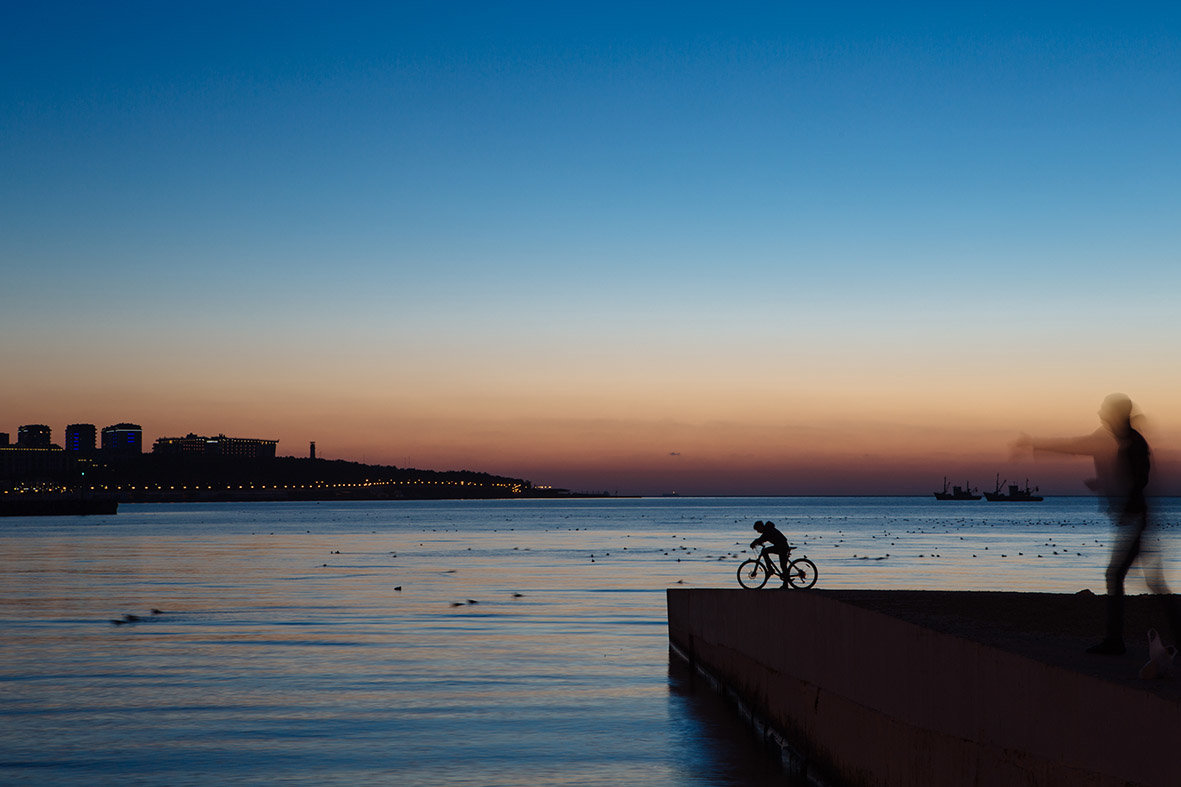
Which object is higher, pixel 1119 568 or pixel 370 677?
pixel 1119 568

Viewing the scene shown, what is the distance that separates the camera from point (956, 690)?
10.9 meters

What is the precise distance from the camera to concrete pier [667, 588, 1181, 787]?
8.52 metres

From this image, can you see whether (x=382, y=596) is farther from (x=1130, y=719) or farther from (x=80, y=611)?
(x=1130, y=719)

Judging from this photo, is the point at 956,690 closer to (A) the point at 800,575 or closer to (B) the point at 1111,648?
(B) the point at 1111,648

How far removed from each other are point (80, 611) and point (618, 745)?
27.8 m

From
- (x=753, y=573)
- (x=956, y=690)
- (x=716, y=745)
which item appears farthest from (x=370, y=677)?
(x=956, y=690)

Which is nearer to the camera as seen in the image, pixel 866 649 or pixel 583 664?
pixel 866 649

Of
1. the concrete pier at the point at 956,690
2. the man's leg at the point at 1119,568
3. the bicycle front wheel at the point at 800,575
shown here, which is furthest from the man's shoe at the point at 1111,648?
the bicycle front wheel at the point at 800,575

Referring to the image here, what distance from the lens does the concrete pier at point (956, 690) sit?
8.52 metres

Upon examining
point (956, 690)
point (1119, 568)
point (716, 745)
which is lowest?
point (716, 745)

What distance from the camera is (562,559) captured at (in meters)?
76.9

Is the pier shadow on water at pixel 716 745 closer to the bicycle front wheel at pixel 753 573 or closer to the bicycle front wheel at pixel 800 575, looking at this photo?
the bicycle front wheel at pixel 753 573

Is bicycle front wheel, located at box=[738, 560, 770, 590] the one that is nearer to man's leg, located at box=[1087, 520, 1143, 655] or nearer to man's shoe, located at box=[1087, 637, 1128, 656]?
man's leg, located at box=[1087, 520, 1143, 655]

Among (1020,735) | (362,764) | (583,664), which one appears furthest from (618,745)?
(1020,735)
